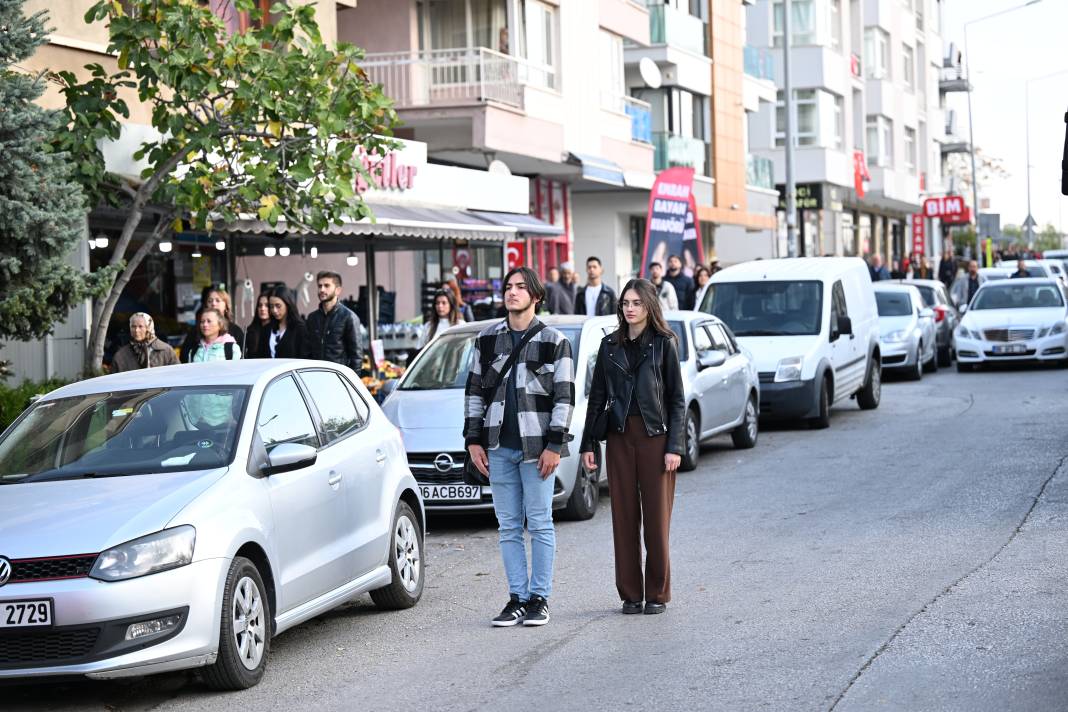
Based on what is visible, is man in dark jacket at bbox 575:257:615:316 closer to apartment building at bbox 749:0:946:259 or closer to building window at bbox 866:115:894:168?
apartment building at bbox 749:0:946:259

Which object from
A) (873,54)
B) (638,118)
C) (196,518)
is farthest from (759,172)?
(196,518)

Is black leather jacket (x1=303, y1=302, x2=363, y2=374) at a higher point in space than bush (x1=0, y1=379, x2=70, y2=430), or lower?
higher

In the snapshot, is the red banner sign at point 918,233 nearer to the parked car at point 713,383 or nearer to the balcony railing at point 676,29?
the balcony railing at point 676,29

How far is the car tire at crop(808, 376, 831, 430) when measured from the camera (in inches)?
747

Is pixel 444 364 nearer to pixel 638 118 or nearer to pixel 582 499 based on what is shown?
pixel 582 499

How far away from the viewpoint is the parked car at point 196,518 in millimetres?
6695

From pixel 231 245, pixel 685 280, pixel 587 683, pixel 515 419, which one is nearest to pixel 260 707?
pixel 587 683

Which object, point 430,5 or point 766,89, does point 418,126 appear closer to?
point 430,5

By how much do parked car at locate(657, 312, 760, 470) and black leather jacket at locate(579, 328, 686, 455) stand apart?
6.12m

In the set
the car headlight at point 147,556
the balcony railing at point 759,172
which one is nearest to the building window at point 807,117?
the balcony railing at point 759,172

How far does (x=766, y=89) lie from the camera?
5112 centimetres

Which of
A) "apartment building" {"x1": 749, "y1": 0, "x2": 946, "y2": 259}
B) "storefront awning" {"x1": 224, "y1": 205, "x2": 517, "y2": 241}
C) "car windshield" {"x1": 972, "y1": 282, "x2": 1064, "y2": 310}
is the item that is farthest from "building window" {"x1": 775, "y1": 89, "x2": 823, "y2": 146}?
"storefront awning" {"x1": 224, "y1": 205, "x2": 517, "y2": 241}

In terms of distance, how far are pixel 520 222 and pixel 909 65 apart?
49688 mm

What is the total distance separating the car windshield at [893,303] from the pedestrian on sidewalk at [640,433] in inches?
737
